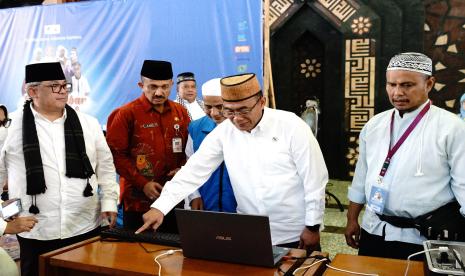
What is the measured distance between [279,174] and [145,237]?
67 cm

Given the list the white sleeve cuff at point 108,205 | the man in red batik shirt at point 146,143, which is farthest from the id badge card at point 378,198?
the white sleeve cuff at point 108,205

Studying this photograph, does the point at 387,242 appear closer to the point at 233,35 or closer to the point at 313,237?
the point at 313,237

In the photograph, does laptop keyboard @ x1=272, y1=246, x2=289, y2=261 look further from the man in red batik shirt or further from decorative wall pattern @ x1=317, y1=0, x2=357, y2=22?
decorative wall pattern @ x1=317, y1=0, x2=357, y2=22

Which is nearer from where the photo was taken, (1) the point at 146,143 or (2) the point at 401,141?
(2) the point at 401,141

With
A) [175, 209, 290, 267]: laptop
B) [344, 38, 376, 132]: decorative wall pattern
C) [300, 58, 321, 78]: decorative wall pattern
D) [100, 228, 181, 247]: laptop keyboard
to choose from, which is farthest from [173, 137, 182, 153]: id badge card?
[300, 58, 321, 78]: decorative wall pattern

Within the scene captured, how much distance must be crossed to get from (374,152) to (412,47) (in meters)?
4.34

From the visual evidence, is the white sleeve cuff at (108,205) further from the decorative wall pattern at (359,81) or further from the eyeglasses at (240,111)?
the decorative wall pattern at (359,81)

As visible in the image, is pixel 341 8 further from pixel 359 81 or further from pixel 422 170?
pixel 422 170

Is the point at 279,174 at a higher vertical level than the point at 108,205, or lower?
higher

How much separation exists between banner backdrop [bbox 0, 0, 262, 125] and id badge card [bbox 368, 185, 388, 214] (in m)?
2.33

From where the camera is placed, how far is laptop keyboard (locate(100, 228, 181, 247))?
1969mm

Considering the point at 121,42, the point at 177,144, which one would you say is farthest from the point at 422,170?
the point at 121,42

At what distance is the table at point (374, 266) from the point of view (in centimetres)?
159

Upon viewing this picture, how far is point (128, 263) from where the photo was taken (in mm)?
1763
